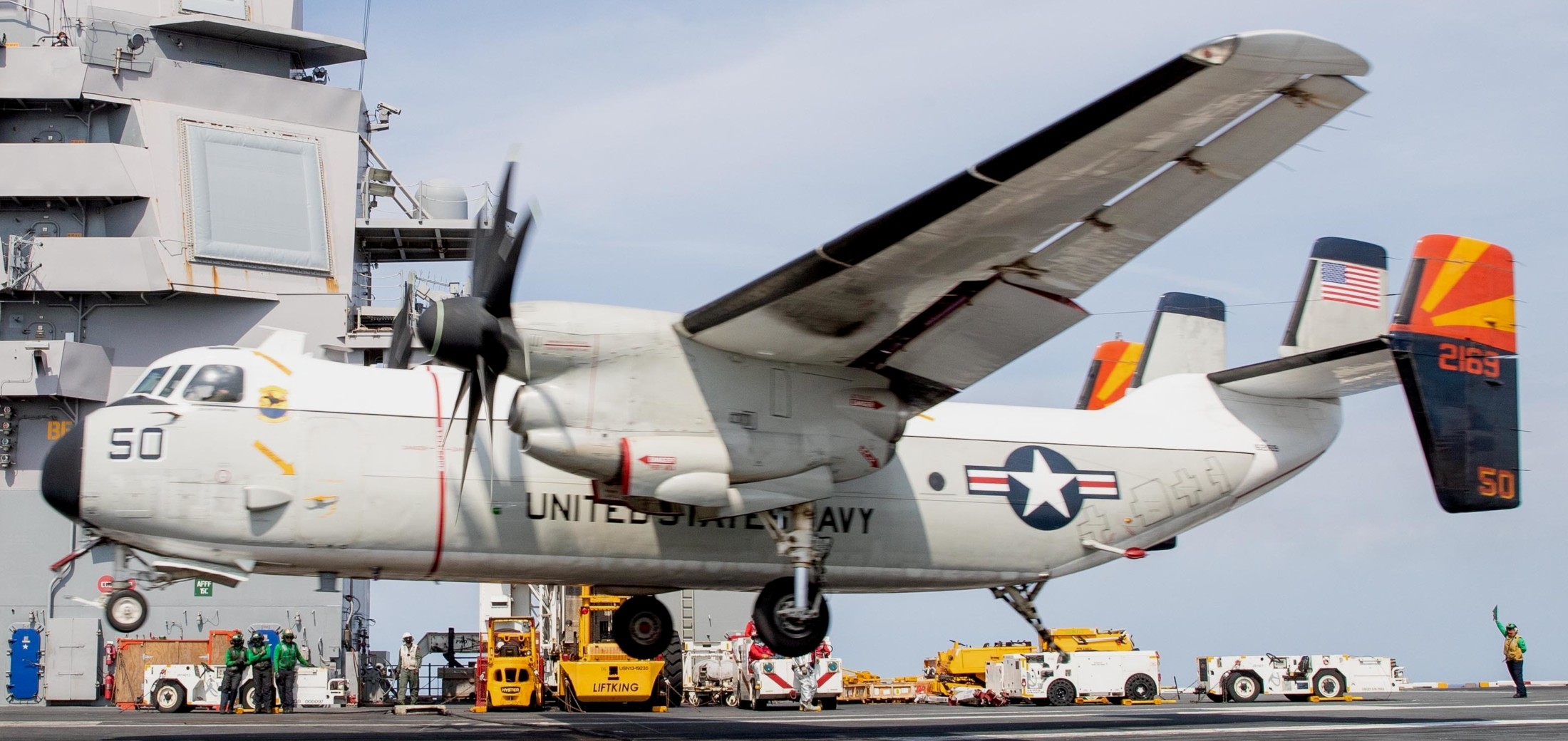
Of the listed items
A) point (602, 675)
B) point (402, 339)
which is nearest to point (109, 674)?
point (602, 675)

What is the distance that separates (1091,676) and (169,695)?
18.7m

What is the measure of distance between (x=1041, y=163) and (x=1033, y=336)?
10.9 feet

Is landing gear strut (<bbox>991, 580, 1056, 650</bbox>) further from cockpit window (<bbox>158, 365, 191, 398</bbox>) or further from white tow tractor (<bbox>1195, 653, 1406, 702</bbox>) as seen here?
white tow tractor (<bbox>1195, 653, 1406, 702</bbox>)

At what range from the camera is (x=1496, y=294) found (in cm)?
1708

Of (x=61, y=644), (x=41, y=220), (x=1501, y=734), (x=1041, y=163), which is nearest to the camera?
(x=1041, y=163)

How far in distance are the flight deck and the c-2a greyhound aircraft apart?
5.79ft

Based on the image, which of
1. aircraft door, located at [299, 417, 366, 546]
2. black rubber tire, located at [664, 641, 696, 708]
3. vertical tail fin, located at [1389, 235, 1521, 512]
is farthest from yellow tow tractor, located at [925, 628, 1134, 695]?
aircraft door, located at [299, 417, 366, 546]

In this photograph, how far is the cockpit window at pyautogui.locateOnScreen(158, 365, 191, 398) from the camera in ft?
43.4

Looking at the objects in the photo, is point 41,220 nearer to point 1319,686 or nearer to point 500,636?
point 500,636

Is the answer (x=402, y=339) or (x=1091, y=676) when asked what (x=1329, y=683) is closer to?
(x=1091, y=676)

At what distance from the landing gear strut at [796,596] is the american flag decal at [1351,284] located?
28.8 ft

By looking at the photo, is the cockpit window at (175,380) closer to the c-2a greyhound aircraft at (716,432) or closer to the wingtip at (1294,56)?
the c-2a greyhound aircraft at (716,432)

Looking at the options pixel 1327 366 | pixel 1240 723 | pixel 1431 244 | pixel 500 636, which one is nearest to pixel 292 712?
pixel 500 636

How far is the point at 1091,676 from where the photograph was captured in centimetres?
2641
